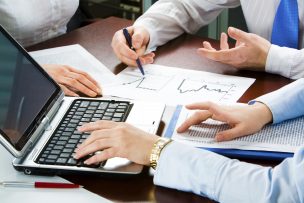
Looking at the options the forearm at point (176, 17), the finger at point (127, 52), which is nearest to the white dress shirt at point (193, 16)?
the forearm at point (176, 17)

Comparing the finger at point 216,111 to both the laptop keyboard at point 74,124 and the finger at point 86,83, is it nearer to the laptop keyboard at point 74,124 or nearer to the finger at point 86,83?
the laptop keyboard at point 74,124

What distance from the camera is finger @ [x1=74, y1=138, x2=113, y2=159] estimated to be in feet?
3.08

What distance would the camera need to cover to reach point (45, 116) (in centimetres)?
105

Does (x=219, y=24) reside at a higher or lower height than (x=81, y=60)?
lower

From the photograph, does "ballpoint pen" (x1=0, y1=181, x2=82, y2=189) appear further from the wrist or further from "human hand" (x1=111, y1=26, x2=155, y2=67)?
"human hand" (x1=111, y1=26, x2=155, y2=67)

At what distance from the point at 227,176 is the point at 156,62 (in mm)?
633

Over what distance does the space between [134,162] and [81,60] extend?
0.61 m

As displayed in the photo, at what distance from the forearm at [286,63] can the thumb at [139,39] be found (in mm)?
376

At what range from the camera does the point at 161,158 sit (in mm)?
919

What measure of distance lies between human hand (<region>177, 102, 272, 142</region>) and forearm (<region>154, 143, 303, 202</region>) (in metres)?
0.12

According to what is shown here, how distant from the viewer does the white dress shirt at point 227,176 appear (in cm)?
83

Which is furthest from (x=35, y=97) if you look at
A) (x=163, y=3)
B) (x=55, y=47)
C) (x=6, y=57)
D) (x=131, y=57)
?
(x=163, y=3)

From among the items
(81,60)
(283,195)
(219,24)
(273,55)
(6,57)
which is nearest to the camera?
(283,195)

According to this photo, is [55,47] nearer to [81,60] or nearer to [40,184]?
[81,60]
